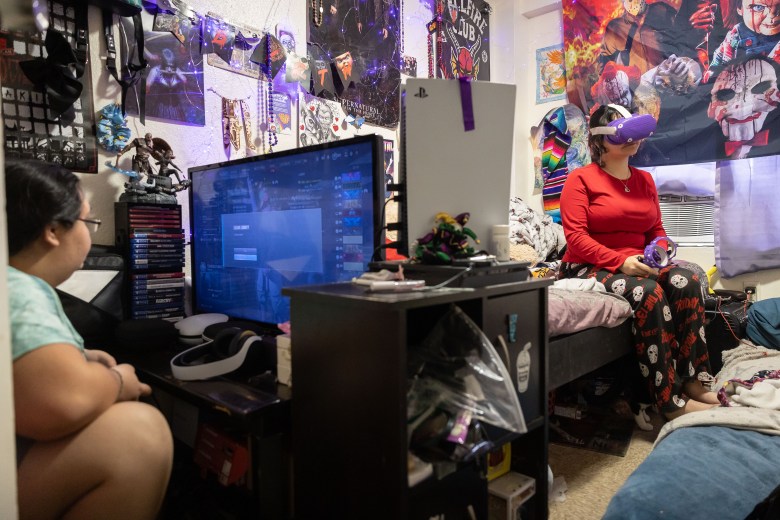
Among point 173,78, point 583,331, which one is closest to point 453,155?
point 583,331

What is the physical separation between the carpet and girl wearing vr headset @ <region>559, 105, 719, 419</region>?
0.19 m

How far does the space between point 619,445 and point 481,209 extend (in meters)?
1.17

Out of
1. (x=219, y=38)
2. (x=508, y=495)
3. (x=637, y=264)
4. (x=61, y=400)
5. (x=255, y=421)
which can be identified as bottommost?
(x=508, y=495)

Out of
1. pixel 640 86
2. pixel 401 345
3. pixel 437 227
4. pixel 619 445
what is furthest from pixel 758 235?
pixel 401 345

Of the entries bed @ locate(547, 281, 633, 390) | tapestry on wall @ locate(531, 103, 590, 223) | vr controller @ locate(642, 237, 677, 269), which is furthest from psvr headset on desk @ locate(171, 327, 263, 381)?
tapestry on wall @ locate(531, 103, 590, 223)

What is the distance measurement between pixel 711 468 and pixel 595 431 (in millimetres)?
678

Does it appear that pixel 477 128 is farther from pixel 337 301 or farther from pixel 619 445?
pixel 619 445

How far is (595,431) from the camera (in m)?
1.92

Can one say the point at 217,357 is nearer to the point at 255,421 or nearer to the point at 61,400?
the point at 255,421

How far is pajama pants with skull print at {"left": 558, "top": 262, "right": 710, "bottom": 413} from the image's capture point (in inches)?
71.7

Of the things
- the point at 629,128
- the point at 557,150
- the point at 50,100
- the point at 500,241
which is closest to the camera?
the point at 500,241

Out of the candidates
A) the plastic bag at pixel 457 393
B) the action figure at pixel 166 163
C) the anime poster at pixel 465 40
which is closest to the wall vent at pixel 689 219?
the anime poster at pixel 465 40

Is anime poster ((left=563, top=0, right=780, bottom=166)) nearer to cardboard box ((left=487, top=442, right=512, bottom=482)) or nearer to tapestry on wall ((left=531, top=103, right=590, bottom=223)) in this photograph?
tapestry on wall ((left=531, top=103, right=590, bottom=223))

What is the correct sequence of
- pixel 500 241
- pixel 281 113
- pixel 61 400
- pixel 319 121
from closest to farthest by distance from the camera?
pixel 61 400 < pixel 500 241 < pixel 281 113 < pixel 319 121
